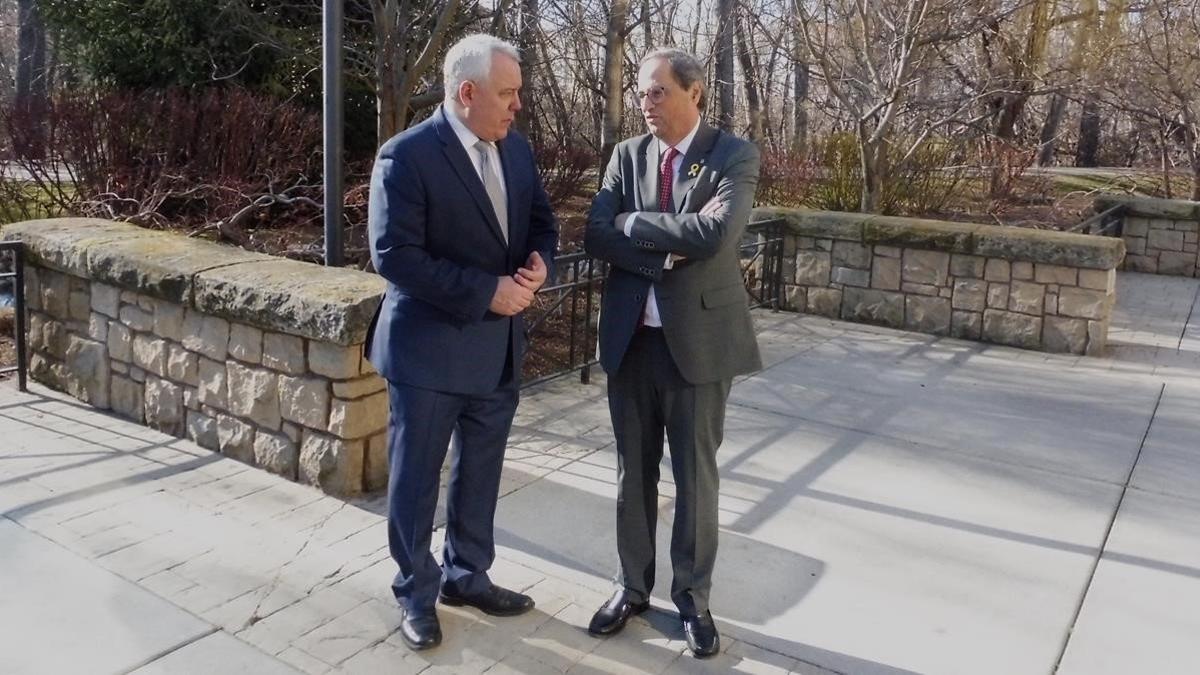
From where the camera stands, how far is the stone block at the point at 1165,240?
455 inches

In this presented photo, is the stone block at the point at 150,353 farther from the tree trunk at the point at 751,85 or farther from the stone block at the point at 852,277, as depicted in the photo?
the tree trunk at the point at 751,85

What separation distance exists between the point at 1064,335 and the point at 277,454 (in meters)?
5.54

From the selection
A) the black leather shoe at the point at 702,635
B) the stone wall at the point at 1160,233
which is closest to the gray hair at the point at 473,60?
the black leather shoe at the point at 702,635

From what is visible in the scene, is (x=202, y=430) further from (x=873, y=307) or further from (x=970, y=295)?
(x=970, y=295)

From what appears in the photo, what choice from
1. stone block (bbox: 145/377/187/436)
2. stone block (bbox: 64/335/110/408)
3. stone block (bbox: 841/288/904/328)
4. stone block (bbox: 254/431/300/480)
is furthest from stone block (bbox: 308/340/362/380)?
stone block (bbox: 841/288/904/328)

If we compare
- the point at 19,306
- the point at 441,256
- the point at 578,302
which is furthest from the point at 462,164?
the point at 578,302

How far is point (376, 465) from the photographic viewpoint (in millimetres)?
4309

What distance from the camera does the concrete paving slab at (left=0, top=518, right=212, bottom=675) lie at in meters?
2.91

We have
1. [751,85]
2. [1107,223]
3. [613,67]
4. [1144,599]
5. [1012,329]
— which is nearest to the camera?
[1144,599]

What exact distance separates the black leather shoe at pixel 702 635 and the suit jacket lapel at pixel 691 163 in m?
1.25

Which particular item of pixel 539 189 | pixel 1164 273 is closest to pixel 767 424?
pixel 539 189

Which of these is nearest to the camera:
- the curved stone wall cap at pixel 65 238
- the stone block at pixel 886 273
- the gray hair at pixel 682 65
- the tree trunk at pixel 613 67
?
the gray hair at pixel 682 65

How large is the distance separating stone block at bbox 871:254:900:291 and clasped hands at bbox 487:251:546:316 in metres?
5.43

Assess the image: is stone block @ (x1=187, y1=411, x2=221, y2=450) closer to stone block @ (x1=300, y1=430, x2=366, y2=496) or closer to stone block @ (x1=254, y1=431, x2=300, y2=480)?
stone block @ (x1=254, y1=431, x2=300, y2=480)
